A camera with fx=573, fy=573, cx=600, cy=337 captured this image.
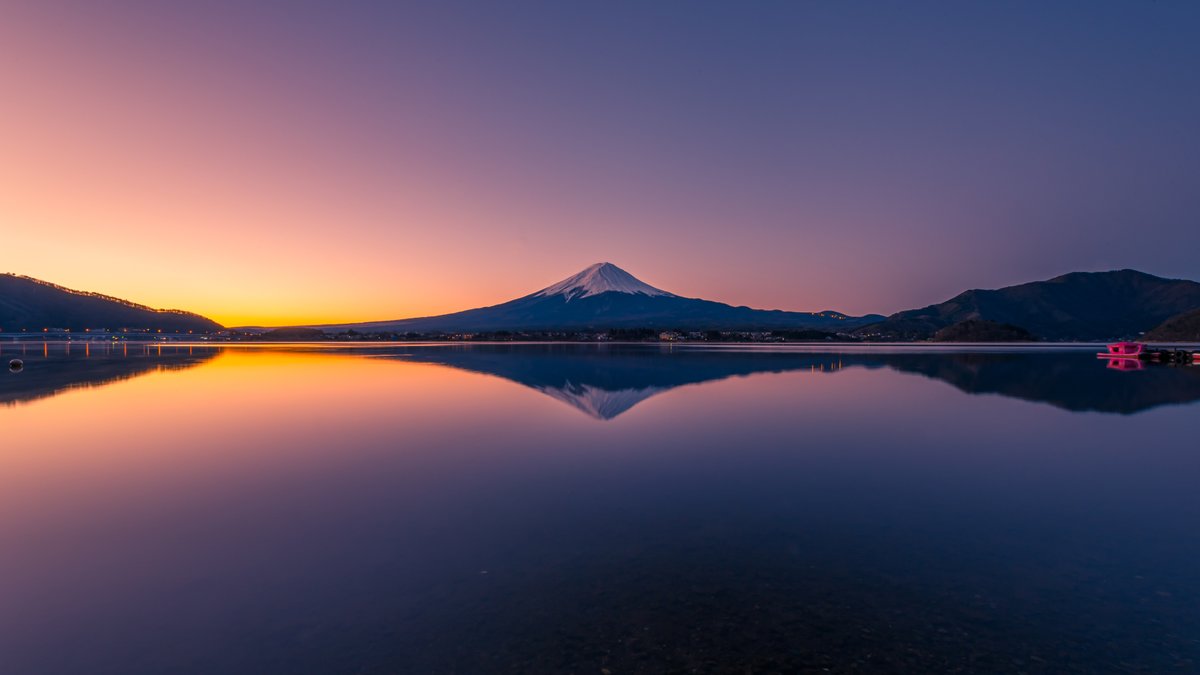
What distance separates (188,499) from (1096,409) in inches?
1301

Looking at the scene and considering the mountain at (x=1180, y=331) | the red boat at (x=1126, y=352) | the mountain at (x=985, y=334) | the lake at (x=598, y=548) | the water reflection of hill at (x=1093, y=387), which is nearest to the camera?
the lake at (x=598, y=548)

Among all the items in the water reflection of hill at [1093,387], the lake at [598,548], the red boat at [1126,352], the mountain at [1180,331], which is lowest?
the water reflection of hill at [1093,387]

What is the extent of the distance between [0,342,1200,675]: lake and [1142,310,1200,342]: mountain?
17008 cm

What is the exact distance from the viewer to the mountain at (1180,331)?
140m

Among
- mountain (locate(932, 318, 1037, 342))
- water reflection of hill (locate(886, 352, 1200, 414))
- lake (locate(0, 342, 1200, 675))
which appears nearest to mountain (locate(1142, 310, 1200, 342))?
mountain (locate(932, 318, 1037, 342))

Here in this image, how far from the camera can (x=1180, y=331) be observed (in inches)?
5640

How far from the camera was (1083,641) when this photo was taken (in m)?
6.11

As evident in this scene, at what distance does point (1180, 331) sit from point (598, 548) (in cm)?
19795

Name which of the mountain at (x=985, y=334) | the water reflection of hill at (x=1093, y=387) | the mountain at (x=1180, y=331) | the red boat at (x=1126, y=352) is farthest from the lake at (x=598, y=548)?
the mountain at (x=985, y=334)

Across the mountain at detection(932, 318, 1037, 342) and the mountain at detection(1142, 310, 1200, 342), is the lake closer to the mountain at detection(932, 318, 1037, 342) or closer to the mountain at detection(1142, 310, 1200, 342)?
the mountain at detection(1142, 310, 1200, 342)

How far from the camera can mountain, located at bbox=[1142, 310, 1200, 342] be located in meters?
140

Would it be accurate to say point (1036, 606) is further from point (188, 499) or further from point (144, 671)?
point (188, 499)

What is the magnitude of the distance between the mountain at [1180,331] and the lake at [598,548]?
17008 cm

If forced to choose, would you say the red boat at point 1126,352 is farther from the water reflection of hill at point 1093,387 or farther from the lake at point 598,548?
the lake at point 598,548
